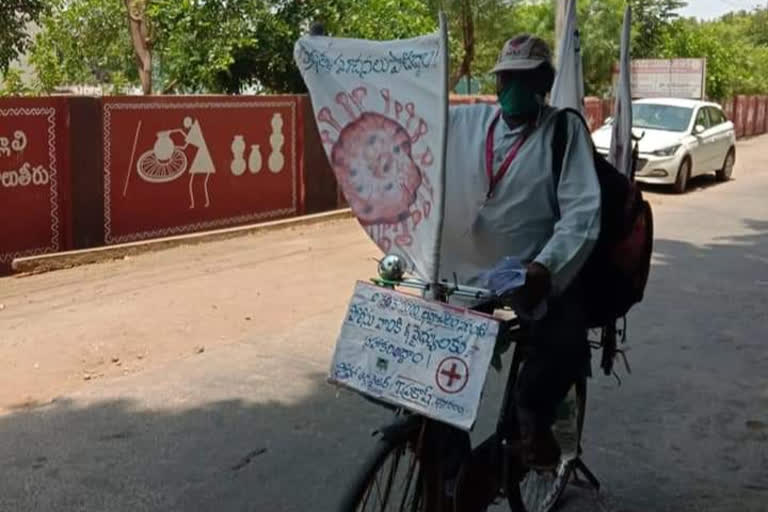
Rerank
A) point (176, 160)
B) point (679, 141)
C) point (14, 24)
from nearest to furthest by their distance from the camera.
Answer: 1. point (176, 160)
2. point (14, 24)
3. point (679, 141)

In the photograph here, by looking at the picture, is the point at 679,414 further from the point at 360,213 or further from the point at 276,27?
the point at 276,27

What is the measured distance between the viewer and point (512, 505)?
381 cm

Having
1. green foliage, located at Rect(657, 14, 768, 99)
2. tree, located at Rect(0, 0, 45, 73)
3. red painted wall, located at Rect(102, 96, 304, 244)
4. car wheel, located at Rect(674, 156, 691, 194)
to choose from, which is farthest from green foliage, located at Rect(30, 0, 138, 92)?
green foliage, located at Rect(657, 14, 768, 99)

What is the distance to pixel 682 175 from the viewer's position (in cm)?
1688

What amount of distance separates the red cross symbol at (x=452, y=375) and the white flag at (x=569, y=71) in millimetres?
1286

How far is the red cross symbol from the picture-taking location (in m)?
2.92

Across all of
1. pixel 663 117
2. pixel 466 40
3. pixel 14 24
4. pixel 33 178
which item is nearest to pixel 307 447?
pixel 33 178

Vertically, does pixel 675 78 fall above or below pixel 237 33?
below

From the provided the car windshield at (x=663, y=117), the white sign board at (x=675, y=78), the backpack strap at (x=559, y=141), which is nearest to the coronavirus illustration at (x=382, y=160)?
the backpack strap at (x=559, y=141)

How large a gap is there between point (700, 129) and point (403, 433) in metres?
16.1

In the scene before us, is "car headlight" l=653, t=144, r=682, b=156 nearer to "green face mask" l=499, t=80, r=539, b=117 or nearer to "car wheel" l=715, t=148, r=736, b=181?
"car wheel" l=715, t=148, r=736, b=181

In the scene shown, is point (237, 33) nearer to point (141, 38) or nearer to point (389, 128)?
point (141, 38)

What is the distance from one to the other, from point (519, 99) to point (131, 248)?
7324mm

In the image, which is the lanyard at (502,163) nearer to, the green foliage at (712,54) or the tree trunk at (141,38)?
the tree trunk at (141,38)
